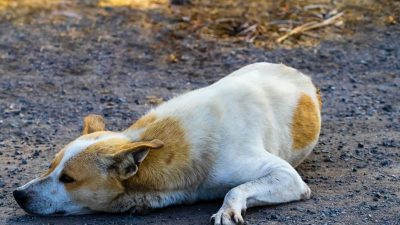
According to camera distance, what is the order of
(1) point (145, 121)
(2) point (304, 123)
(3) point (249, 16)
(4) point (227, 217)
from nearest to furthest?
1. (4) point (227, 217)
2. (1) point (145, 121)
3. (2) point (304, 123)
4. (3) point (249, 16)

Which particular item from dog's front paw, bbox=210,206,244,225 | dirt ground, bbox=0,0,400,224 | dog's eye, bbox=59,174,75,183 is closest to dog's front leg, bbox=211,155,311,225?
dog's front paw, bbox=210,206,244,225

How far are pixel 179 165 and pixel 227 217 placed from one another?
0.65m

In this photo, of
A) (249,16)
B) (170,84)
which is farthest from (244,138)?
(249,16)

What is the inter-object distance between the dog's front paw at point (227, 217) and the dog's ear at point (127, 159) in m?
0.64

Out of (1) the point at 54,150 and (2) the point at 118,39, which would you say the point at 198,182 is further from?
(2) the point at 118,39

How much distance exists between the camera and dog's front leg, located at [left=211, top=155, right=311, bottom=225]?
5656 millimetres

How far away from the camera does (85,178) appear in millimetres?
5859

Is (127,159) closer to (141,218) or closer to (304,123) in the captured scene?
(141,218)

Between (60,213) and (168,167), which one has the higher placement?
(168,167)

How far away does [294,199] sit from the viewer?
6.10 metres

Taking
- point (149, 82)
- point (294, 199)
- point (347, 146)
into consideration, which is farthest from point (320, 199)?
point (149, 82)

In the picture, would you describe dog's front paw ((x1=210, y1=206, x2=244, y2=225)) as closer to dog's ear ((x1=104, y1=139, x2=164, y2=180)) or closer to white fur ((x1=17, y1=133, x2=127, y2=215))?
dog's ear ((x1=104, y1=139, x2=164, y2=180))

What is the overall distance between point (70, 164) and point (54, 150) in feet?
5.96

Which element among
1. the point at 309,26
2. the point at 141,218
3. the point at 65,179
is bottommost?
the point at 309,26
